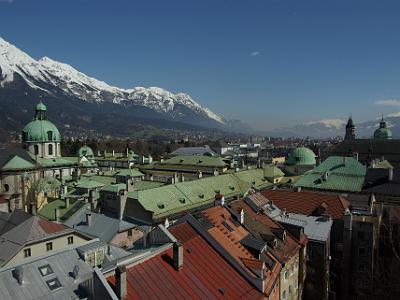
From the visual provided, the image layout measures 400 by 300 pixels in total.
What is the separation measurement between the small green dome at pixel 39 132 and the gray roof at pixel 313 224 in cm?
7675

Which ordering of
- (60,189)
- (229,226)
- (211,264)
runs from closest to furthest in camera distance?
(211,264), (229,226), (60,189)

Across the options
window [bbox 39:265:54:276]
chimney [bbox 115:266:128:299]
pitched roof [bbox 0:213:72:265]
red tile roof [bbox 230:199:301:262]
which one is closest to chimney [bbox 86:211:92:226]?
pitched roof [bbox 0:213:72:265]

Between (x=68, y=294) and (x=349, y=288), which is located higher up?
(x=68, y=294)

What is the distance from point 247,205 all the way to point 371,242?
50.4 feet

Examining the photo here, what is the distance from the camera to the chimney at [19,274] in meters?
22.7

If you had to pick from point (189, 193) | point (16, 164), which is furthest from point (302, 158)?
point (16, 164)

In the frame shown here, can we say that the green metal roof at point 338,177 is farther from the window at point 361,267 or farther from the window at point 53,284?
the window at point 53,284

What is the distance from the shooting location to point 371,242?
42.8 m

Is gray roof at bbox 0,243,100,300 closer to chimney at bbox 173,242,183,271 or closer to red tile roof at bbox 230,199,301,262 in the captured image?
chimney at bbox 173,242,183,271

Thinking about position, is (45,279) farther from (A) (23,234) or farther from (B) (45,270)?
(A) (23,234)

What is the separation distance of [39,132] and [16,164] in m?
20.6

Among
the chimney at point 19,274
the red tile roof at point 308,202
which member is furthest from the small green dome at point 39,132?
the chimney at point 19,274

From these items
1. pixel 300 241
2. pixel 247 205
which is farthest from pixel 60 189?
pixel 300 241

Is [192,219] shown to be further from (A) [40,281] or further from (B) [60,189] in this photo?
(B) [60,189]
